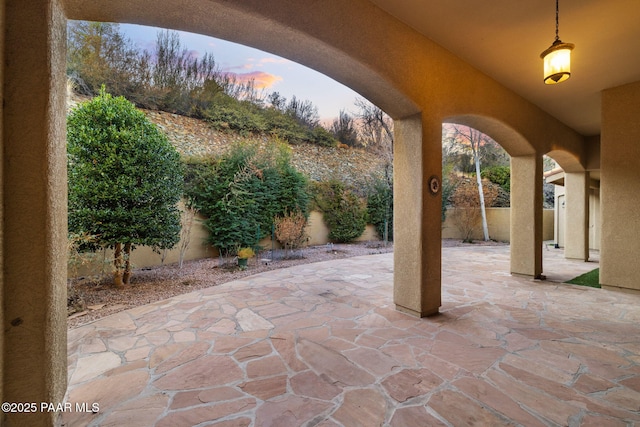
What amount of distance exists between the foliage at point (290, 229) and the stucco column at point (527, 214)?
211 inches

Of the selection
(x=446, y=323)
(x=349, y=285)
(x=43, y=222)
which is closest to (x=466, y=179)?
(x=349, y=285)

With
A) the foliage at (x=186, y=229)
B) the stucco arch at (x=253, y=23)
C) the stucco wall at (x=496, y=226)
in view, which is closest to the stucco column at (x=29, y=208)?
the stucco arch at (x=253, y=23)

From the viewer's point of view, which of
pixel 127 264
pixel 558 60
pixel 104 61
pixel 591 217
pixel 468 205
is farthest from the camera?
pixel 468 205

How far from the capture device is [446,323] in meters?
3.24

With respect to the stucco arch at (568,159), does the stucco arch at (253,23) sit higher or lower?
higher

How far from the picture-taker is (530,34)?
3.14 meters

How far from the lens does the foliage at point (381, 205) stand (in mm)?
11430

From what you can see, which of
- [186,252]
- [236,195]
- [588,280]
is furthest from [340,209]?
[588,280]

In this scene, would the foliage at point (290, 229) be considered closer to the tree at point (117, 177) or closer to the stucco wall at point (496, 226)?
the tree at point (117, 177)

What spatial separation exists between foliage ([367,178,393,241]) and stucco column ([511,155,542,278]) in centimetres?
598

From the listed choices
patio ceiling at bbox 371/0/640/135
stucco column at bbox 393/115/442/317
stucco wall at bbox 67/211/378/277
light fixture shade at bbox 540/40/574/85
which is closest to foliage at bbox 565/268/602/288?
patio ceiling at bbox 371/0/640/135

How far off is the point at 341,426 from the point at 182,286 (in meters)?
4.03

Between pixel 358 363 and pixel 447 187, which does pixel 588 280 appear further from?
pixel 447 187

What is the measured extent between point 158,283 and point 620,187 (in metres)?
8.15
